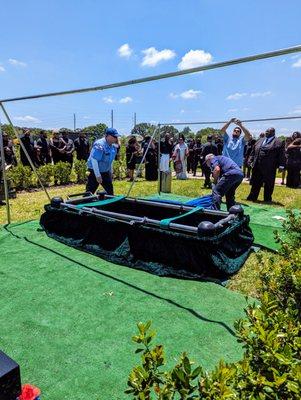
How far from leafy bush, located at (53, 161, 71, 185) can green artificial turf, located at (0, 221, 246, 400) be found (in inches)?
284

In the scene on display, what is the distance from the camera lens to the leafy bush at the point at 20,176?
34.8 feet

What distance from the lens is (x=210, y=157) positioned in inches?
263

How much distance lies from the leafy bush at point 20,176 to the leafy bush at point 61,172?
1075mm

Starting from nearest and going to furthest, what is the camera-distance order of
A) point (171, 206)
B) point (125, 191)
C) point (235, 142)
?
point (171, 206), point (235, 142), point (125, 191)

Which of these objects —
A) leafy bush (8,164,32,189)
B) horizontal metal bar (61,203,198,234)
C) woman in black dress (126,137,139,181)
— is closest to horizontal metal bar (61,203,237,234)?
horizontal metal bar (61,203,198,234)

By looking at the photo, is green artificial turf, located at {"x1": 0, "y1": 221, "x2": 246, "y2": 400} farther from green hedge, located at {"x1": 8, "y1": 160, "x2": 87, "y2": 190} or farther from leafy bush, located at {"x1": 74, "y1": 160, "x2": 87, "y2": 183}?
leafy bush, located at {"x1": 74, "y1": 160, "x2": 87, "y2": 183}

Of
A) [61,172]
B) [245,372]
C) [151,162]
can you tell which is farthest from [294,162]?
[245,372]

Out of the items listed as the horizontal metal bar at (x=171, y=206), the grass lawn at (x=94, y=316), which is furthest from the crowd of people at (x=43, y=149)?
the grass lawn at (x=94, y=316)

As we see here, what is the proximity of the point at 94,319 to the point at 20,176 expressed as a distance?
846cm

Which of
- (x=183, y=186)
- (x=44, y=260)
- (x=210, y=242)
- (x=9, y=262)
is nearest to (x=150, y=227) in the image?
(x=210, y=242)

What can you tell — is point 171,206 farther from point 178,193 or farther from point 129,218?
point 178,193

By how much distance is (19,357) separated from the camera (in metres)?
2.70

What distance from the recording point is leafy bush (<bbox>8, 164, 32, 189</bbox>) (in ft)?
34.8

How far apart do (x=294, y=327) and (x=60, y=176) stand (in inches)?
444
